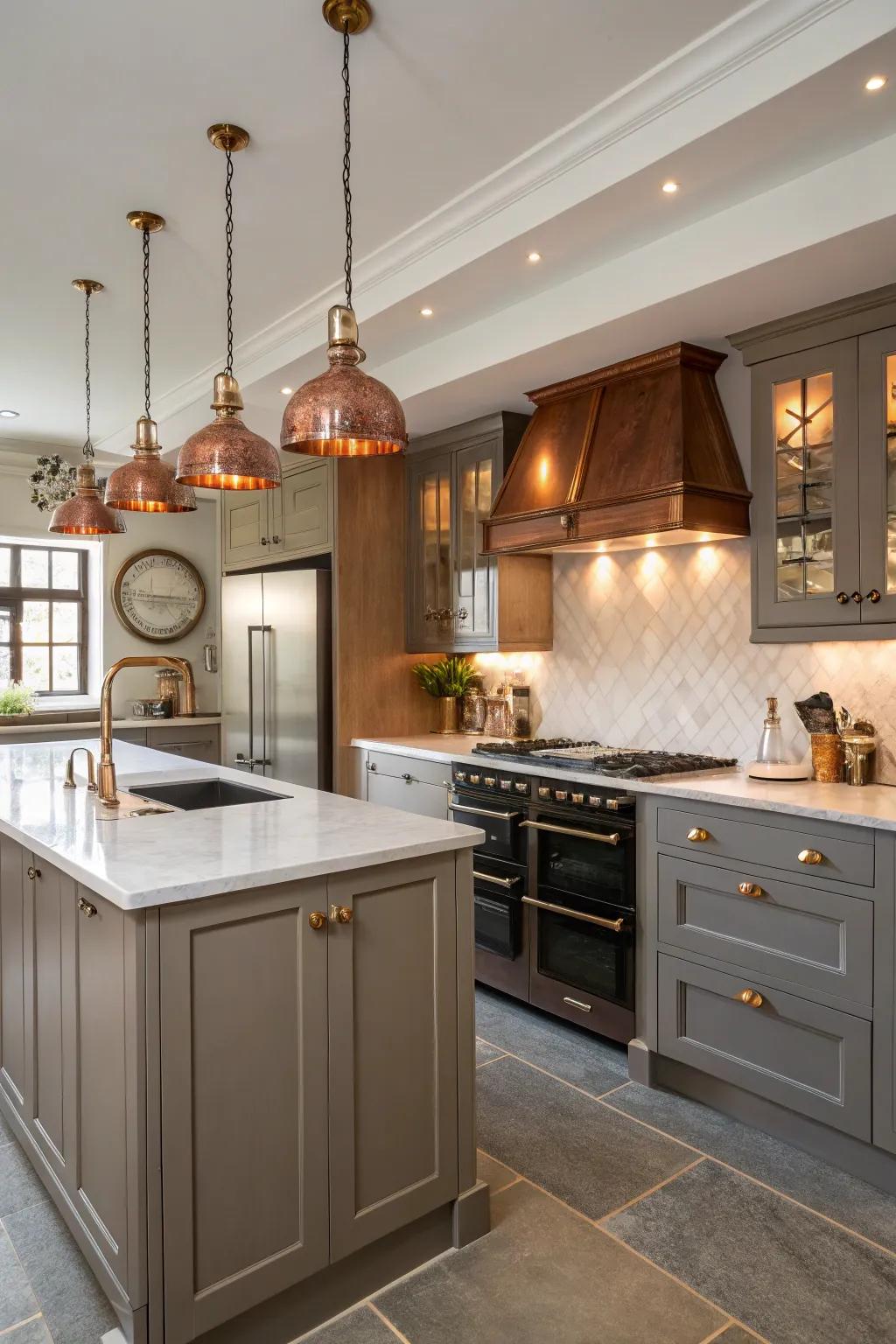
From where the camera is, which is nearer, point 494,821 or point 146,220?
point 146,220

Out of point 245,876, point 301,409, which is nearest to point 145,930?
point 245,876

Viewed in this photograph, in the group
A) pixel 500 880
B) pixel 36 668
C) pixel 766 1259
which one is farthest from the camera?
pixel 36 668

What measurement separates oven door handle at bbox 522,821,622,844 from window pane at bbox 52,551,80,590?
4564 mm

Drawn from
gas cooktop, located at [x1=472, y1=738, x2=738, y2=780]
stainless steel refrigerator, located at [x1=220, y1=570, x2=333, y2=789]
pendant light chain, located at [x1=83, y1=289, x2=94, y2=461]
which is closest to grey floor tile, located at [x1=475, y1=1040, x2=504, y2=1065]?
gas cooktop, located at [x1=472, y1=738, x2=738, y2=780]

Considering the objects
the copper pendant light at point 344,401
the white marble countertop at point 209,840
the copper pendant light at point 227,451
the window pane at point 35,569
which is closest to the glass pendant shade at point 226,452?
the copper pendant light at point 227,451

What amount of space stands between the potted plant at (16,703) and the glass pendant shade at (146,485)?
3.32 metres

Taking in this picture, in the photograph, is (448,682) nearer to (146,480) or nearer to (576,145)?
(146,480)

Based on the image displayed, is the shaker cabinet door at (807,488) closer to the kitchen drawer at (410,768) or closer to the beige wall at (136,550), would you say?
the kitchen drawer at (410,768)

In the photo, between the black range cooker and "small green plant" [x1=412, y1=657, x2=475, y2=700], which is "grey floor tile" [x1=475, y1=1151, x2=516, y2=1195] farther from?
"small green plant" [x1=412, y1=657, x2=475, y2=700]

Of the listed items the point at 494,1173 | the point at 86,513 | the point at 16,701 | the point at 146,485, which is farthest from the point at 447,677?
the point at 16,701

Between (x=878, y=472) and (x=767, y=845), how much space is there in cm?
121

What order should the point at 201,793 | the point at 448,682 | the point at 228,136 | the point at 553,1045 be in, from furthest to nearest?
the point at 448,682, the point at 553,1045, the point at 201,793, the point at 228,136

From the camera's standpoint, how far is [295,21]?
83.6 inches

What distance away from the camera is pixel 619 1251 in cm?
213
